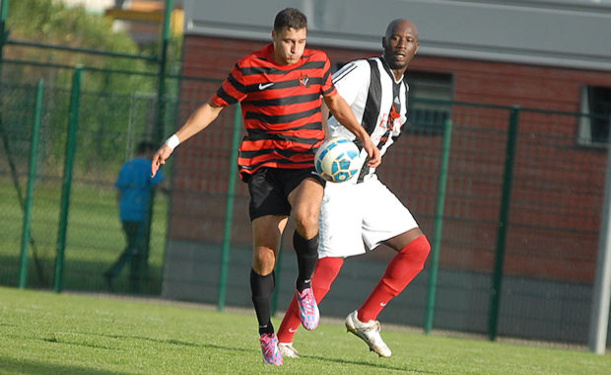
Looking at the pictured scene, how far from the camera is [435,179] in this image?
1445cm

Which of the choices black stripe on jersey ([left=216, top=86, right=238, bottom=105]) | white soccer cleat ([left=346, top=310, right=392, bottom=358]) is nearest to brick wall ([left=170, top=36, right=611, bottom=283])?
white soccer cleat ([left=346, top=310, right=392, bottom=358])

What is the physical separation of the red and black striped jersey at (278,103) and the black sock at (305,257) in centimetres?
48

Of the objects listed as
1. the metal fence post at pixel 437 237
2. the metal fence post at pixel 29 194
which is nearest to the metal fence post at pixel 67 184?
the metal fence post at pixel 29 194

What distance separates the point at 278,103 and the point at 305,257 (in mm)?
996

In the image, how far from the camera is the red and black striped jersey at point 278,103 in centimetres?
714

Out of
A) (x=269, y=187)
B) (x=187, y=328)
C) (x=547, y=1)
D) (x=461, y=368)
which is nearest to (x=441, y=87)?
(x=547, y=1)

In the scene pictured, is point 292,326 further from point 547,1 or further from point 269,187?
point 547,1

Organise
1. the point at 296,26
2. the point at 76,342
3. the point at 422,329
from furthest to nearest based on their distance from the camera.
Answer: the point at 422,329, the point at 76,342, the point at 296,26

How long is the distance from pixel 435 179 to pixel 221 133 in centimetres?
277

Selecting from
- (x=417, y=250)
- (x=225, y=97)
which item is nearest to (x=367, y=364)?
(x=417, y=250)

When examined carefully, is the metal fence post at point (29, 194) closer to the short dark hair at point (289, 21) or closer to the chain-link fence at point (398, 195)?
the chain-link fence at point (398, 195)

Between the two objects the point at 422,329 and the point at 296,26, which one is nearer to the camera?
the point at 296,26

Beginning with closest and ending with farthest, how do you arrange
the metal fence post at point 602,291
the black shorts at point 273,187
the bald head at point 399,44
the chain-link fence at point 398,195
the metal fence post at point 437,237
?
the black shorts at point 273,187
the bald head at point 399,44
the metal fence post at point 602,291
the metal fence post at point 437,237
the chain-link fence at point 398,195

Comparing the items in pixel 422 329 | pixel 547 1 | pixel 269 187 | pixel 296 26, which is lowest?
pixel 422 329
